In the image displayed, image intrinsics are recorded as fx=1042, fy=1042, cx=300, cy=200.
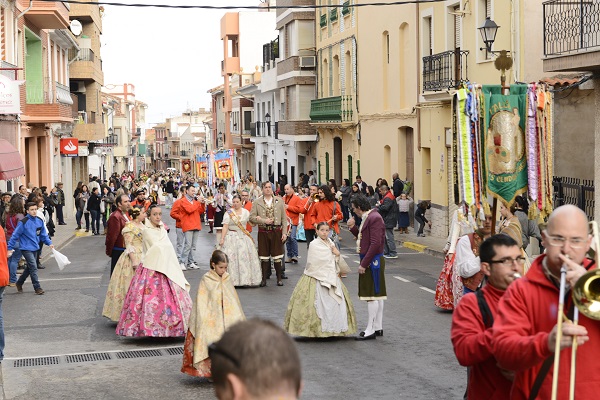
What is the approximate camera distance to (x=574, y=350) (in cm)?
409

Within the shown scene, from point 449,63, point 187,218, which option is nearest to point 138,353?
point 187,218

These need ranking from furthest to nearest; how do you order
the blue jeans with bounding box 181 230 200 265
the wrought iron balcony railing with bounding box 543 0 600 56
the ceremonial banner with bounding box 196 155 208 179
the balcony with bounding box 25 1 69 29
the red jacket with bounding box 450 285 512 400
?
1. the ceremonial banner with bounding box 196 155 208 179
2. the balcony with bounding box 25 1 69 29
3. the blue jeans with bounding box 181 230 200 265
4. the wrought iron balcony railing with bounding box 543 0 600 56
5. the red jacket with bounding box 450 285 512 400

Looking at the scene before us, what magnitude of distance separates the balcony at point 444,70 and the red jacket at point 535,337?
21272mm

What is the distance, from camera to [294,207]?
22.5 metres

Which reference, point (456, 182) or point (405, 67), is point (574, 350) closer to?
point (456, 182)

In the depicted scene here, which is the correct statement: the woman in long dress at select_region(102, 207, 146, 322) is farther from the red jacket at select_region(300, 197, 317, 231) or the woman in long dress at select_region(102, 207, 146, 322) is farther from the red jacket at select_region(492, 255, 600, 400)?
the red jacket at select_region(492, 255, 600, 400)

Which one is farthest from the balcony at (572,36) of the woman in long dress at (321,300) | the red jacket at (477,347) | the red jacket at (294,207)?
the red jacket at (477,347)

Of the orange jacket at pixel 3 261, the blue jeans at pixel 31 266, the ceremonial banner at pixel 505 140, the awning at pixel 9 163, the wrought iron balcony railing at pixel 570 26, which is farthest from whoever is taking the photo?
the awning at pixel 9 163

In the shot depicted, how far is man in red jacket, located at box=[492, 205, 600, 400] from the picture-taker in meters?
4.30

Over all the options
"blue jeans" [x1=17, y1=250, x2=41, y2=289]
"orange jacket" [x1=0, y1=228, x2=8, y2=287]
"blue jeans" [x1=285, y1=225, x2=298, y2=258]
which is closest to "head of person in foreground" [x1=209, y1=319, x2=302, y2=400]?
"orange jacket" [x1=0, y1=228, x2=8, y2=287]

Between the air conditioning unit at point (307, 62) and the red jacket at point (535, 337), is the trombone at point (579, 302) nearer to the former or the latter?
the red jacket at point (535, 337)

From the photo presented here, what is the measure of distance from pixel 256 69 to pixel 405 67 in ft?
139

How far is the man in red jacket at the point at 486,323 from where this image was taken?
5.03 m

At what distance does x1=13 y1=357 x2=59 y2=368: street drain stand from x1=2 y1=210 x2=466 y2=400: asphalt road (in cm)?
1
